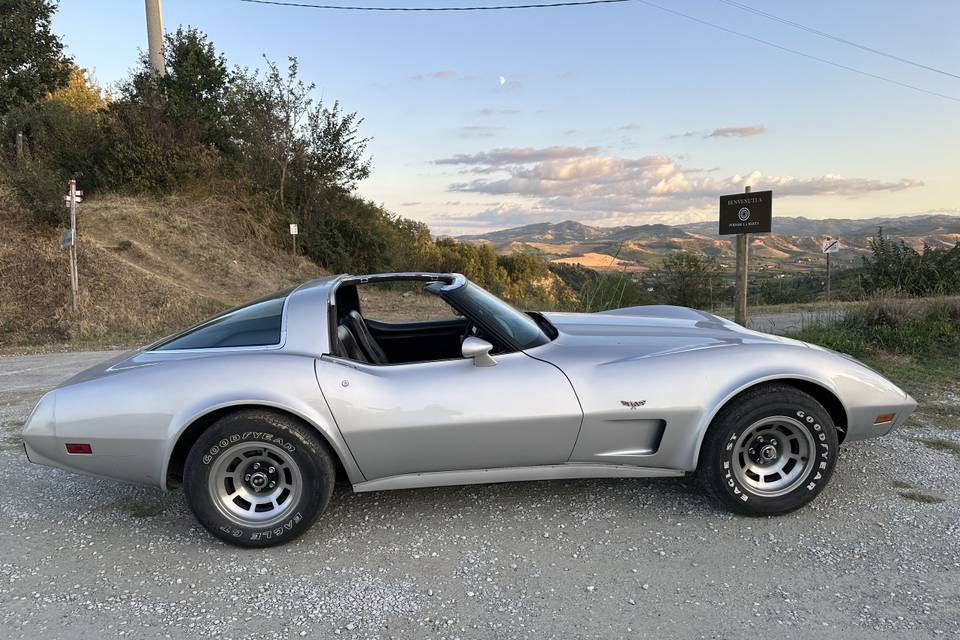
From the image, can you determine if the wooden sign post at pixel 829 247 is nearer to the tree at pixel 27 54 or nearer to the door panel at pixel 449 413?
the door panel at pixel 449 413

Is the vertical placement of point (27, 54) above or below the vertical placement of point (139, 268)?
above

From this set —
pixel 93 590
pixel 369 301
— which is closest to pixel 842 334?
pixel 93 590

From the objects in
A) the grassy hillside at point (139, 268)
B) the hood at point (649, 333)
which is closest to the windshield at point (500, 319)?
the hood at point (649, 333)

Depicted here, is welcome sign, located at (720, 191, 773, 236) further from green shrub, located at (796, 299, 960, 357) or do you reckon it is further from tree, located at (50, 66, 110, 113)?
tree, located at (50, 66, 110, 113)

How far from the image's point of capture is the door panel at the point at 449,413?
9.24 feet

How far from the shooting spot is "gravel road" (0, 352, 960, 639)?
2277mm

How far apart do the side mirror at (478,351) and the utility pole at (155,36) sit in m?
26.5

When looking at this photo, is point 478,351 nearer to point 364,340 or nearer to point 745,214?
point 364,340

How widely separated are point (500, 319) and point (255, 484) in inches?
57.5

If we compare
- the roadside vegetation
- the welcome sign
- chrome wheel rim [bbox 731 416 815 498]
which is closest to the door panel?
chrome wheel rim [bbox 731 416 815 498]

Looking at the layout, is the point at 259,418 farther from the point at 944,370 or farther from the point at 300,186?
the point at 300,186

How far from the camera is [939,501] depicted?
3191 millimetres

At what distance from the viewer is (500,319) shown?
10.5 ft

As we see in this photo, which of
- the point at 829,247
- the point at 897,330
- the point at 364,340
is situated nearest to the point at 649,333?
the point at 364,340
